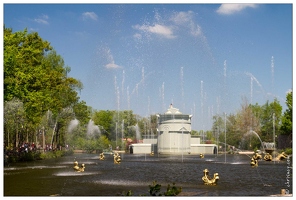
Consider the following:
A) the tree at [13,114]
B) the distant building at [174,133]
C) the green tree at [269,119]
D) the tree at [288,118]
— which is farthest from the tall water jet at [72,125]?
the green tree at [269,119]

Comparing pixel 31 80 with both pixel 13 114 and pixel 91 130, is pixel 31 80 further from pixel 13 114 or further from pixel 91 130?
pixel 91 130

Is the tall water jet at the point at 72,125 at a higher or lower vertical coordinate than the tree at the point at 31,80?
lower

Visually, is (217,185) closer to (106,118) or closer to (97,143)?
(97,143)

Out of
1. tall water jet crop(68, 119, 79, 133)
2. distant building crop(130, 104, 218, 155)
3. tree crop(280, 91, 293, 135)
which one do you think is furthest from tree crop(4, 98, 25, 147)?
tree crop(280, 91, 293, 135)

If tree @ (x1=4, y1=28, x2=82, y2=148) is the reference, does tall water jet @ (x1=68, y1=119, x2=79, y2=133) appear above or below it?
below

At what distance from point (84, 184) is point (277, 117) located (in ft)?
193

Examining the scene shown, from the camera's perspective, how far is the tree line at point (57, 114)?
37.3m

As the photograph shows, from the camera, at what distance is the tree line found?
37.3m

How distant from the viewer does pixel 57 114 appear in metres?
51.5

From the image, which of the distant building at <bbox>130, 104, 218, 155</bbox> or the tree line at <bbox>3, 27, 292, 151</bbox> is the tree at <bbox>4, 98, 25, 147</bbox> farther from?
the distant building at <bbox>130, 104, 218, 155</bbox>

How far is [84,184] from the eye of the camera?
21.6 meters

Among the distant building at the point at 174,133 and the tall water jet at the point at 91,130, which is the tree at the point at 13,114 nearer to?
the distant building at the point at 174,133

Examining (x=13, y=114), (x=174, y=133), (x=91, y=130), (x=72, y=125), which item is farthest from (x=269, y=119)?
(x=13, y=114)

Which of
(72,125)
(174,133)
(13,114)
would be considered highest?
(13,114)
